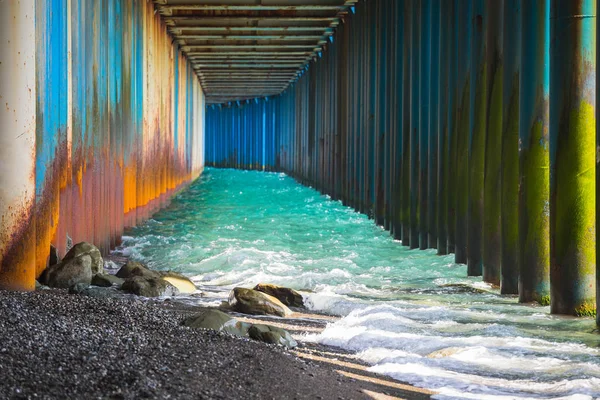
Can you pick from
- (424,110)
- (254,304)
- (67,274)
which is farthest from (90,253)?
(424,110)

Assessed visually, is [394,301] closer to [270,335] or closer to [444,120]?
[270,335]

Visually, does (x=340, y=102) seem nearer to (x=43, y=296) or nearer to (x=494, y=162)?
(x=494, y=162)

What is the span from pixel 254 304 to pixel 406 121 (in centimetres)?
682

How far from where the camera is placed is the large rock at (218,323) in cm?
616

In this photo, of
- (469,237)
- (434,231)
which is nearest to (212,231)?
(434,231)

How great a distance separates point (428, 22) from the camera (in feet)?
40.8

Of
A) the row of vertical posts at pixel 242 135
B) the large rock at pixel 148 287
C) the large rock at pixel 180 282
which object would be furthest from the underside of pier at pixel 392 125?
the row of vertical posts at pixel 242 135

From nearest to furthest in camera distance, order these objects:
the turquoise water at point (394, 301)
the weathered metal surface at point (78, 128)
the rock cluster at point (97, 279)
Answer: the turquoise water at point (394, 301) < the weathered metal surface at point (78, 128) < the rock cluster at point (97, 279)

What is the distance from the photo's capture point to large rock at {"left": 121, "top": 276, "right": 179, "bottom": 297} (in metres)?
8.27

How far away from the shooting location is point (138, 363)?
481 cm

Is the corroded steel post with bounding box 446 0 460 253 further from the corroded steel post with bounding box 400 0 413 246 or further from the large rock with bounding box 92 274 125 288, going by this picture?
the large rock with bounding box 92 274 125 288

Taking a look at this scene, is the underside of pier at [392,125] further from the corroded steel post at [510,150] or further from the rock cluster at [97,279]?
the rock cluster at [97,279]

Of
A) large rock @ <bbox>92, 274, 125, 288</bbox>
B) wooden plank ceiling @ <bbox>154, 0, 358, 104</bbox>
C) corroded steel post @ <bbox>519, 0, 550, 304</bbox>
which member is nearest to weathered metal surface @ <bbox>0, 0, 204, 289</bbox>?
large rock @ <bbox>92, 274, 125, 288</bbox>

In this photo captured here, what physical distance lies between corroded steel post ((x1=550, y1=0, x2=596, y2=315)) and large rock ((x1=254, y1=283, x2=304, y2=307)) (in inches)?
98.2
